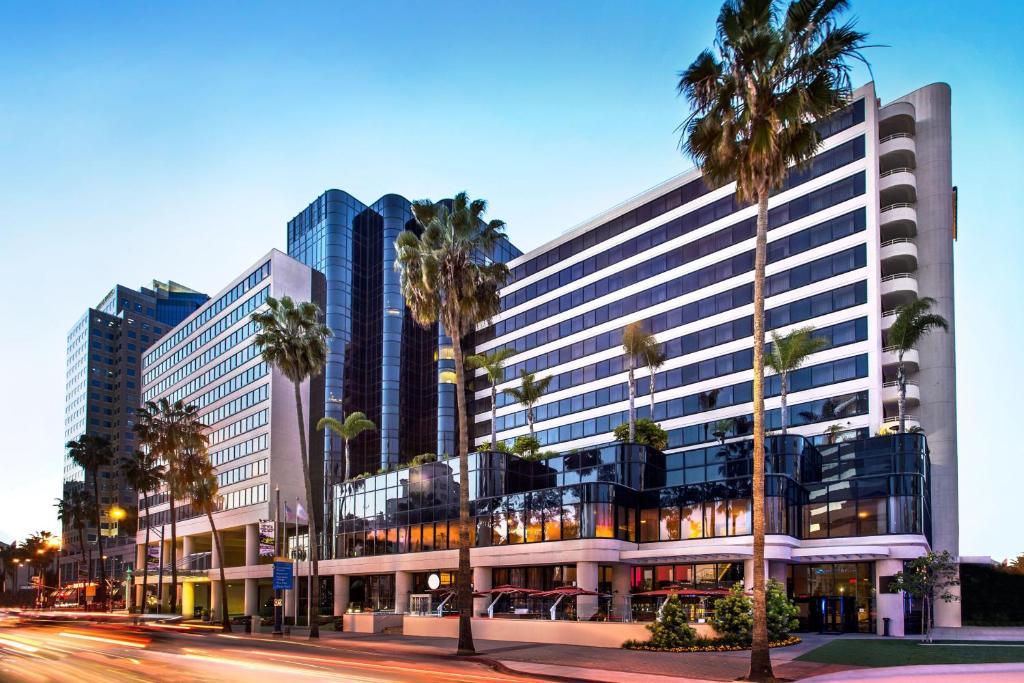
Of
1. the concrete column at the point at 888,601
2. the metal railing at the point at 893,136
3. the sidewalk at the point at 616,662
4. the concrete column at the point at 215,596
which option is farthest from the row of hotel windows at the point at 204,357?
the concrete column at the point at 888,601

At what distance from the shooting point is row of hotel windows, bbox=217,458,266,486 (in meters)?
90.1

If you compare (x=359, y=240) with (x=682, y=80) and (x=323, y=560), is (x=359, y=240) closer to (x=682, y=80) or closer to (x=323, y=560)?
(x=323, y=560)

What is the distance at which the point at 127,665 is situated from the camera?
27.0m

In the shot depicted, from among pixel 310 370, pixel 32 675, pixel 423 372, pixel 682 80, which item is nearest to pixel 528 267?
pixel 423 372

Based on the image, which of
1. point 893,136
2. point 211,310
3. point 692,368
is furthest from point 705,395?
point 211,310

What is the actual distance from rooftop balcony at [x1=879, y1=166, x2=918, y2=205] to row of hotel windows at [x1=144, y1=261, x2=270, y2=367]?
65.4m

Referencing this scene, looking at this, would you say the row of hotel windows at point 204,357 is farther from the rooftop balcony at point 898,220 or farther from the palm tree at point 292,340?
the rooftop balcony at point 898,220

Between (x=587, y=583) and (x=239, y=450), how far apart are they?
5973cm

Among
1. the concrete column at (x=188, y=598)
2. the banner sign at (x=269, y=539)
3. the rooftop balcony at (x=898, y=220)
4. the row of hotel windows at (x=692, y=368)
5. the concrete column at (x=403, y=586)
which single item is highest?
the rooftop balcony at (x=898, y=220)

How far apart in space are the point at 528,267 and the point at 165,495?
213 feet

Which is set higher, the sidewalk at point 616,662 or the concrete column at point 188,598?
the sidewalk at point 616,662

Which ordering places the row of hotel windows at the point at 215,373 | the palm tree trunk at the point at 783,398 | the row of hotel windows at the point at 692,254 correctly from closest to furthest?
the palm tree trunk at the point at 783,398, the row of hotel windows at the point at 692,254, the row of hotel windows at the point at 215,373

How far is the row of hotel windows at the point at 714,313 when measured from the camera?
57.7 m

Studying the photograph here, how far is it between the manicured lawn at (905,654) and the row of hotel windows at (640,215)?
36.1 metres
